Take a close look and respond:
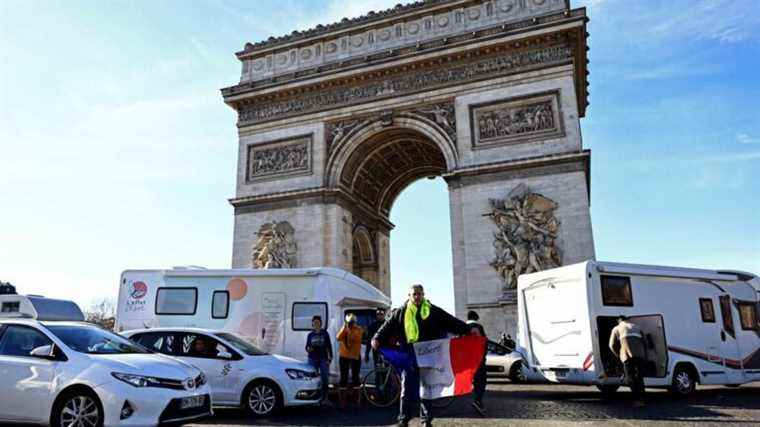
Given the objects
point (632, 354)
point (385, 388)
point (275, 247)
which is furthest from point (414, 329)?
point (275, 247)

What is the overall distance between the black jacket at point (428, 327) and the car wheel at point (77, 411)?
310cm

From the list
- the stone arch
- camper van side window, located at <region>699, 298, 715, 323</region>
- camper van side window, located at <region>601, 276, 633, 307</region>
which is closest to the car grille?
camper van side window, located at <region>601, 276, 633, 307</region>

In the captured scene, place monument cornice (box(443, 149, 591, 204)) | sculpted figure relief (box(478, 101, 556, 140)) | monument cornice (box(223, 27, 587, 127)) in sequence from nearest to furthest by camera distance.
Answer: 1. monument cornice (box(443, 149, 591, 204))
2. sculpted figure relief (box(478, 101, 556, 140))
3. monument cornice (box(223, 27, 587, 127))

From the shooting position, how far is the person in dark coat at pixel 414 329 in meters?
5.68

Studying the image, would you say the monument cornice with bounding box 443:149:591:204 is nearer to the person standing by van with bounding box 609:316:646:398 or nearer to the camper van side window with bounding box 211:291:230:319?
the person standing by van with bounding box 609:316:646:398

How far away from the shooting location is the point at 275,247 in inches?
852

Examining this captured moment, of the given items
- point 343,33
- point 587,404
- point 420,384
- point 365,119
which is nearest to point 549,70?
point 365,119

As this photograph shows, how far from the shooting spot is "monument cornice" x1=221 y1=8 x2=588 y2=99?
19531mm

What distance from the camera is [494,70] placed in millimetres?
20484

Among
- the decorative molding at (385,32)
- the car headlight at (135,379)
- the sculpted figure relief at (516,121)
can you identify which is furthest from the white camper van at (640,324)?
the decorative molding at (385,32)

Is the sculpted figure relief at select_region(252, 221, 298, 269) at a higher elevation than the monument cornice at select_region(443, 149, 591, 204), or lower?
lower

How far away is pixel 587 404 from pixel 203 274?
8.43 m

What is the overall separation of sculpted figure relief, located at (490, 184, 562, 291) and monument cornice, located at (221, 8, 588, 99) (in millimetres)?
6142

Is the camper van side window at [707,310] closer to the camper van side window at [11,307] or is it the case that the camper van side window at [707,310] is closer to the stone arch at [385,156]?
the stone arch at [385,156]
